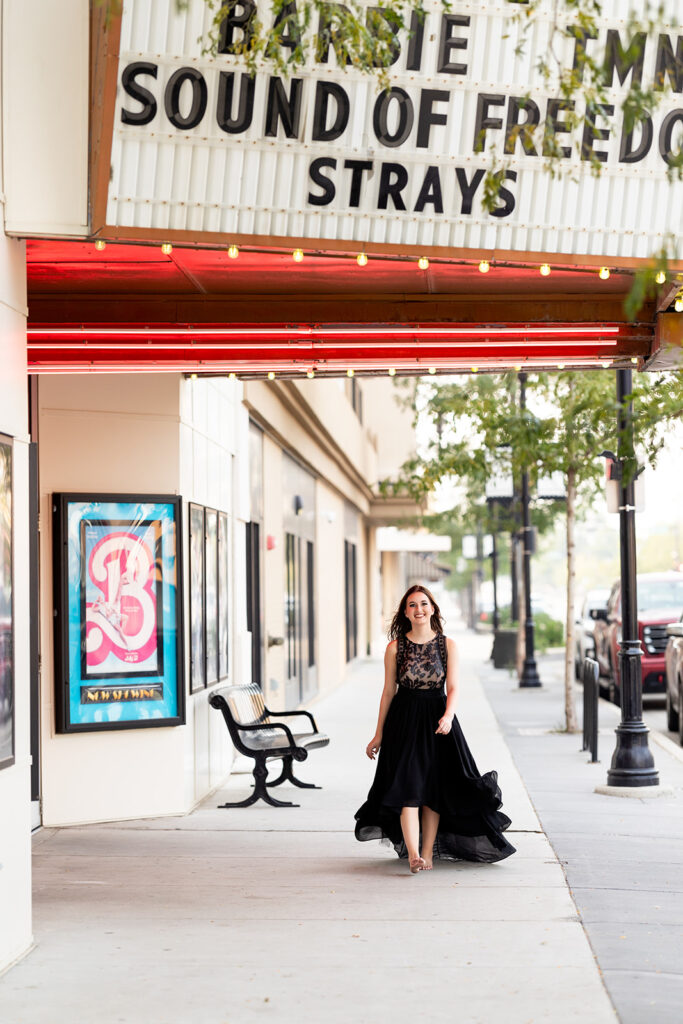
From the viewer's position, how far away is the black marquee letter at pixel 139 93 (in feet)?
21.3

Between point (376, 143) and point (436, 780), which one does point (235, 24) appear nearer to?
point (376, 143)

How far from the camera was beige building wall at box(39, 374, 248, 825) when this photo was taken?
34.1 ft

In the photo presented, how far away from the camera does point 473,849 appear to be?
28.8ft

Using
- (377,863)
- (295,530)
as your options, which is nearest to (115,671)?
(377,863)

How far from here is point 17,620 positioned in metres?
6.70

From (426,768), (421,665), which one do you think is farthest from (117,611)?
(426,768)

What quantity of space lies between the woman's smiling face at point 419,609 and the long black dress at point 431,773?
16 centimetres

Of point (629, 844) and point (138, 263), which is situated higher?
point (138, 263)

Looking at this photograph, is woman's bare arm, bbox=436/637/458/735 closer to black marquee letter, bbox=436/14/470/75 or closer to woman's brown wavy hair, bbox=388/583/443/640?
woman's brown wavy hair, bbox=388/583/443/640

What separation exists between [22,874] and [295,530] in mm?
15544

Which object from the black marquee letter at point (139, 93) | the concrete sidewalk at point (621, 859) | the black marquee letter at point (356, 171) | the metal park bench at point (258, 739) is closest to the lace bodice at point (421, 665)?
the concrete sidewalk at point (621, 859)

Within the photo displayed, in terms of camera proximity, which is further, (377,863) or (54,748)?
(54,748)

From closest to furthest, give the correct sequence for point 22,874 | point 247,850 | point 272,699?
point 22,874, point 247,850, point 272,699

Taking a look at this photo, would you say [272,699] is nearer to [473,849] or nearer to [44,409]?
[44,409]
